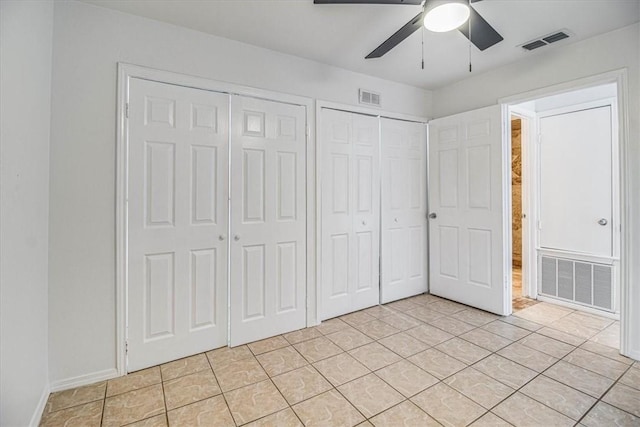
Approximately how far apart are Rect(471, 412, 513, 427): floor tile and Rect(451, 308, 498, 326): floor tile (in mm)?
1351

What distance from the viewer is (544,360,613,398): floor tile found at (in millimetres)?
1925

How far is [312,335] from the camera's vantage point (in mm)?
2738

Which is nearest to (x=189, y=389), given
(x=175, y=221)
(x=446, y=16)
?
(x=175, y=221)

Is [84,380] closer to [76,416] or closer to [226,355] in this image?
[76,416]

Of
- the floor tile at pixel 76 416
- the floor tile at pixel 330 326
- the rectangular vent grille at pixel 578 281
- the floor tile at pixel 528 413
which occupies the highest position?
the rectangular vent grille at pixel 578 281

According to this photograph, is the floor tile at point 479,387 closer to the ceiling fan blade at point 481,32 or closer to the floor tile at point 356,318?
the floor tile at point 356,318

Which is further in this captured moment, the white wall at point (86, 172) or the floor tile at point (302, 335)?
the floor tile at point (302, 335)

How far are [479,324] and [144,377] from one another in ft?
9.54

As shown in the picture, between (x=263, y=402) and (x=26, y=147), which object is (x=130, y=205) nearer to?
(x=26, y=147)

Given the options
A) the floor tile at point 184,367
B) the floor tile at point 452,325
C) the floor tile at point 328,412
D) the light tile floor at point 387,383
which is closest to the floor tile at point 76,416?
the light tile floor at point 387,383

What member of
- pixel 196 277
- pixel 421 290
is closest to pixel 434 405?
pixel 196 277

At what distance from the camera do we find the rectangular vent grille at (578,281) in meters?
3.15

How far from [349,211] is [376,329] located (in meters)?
1.19

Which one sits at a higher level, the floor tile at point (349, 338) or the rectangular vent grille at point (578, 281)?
the rectangular vent grille at point (578, 281)
